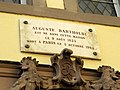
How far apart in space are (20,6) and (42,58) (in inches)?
29.2

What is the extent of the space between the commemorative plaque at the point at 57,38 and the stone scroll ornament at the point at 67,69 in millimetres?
213

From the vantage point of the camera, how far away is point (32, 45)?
612cm

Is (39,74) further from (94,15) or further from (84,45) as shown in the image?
(94,15)

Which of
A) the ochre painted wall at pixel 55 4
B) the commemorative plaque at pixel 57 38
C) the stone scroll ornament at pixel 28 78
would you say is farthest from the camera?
the ochre painted wall at pixel 55 4

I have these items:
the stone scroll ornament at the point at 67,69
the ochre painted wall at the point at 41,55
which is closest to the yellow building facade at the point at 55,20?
the ochre painted wall at the point at 41,55

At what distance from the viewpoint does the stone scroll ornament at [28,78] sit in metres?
5.68

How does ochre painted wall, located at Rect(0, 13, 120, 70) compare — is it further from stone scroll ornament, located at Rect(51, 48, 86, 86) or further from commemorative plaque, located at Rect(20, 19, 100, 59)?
stone scroll ornament, located at Rect(51, 48, 86, 86)

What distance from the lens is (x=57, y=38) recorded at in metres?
6.29

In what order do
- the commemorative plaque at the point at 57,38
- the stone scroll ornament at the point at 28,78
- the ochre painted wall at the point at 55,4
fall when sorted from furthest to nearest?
1. the ochre painted wall at the point at 55,4
2. the commemorative plaque at the point at 57,38
3. the stone scroll ornament at the point at 28,78

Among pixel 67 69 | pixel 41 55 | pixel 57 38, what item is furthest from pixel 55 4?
pixel 67 69

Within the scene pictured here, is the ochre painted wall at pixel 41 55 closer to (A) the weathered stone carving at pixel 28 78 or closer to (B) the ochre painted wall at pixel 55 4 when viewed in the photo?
(A) the weathered stone carving at pixel 28 78

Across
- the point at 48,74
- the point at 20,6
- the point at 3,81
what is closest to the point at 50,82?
the point at 48,74

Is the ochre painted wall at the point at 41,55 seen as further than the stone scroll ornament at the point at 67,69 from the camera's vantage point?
Yes

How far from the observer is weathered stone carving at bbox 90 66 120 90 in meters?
5.98
